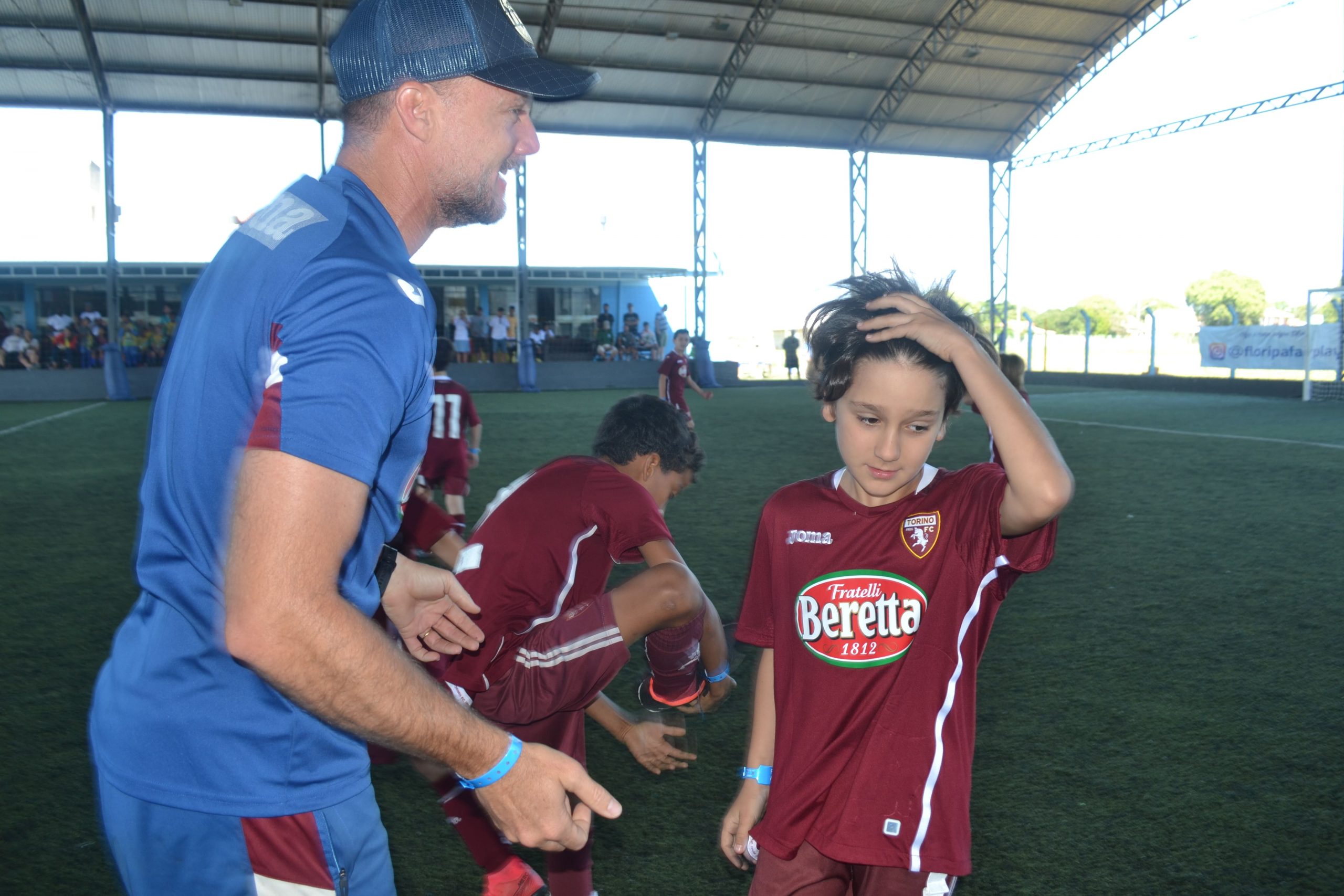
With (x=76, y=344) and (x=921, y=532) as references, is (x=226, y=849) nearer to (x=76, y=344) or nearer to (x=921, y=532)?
(x=921, y=532)

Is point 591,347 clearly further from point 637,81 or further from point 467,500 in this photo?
point 467,500

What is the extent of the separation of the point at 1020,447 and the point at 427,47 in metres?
1.14

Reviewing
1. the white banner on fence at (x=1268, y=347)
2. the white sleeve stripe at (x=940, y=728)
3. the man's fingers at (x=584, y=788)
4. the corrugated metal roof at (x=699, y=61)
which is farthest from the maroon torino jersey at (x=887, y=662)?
the white banner on fence at (x=1268, y=347)

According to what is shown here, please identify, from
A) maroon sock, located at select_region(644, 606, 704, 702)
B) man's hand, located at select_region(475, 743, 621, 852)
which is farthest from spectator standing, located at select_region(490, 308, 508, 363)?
man's hand, located at select_region(475, 743, 621, 852)

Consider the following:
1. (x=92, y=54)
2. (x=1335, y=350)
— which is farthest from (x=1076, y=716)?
(x=92, y=54)

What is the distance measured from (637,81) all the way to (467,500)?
19.1m

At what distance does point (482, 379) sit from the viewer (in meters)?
26.7

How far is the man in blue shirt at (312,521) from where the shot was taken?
3.70ft

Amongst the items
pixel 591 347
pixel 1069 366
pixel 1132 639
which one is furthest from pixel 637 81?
pixel 1132 639

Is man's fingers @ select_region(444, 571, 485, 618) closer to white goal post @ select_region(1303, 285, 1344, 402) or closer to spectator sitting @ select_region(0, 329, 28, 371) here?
white goal post @ select_region(1303, 285, 1344, 402)

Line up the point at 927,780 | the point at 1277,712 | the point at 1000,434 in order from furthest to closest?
1. the point at 1277,712
2. the point at 927,780
3. the point at 1000,434

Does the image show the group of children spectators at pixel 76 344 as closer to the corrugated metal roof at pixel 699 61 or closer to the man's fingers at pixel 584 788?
the corrugated metal roof at pixel 699 61

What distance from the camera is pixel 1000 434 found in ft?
→ 5.61

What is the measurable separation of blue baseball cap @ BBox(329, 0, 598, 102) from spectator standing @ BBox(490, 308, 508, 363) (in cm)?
2772
